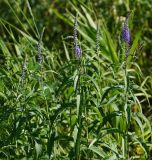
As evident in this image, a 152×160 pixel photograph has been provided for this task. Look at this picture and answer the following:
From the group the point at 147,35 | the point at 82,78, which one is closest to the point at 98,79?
the point at 82,78

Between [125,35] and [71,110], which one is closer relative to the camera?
[125,35]

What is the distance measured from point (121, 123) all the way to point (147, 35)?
96.4 inches

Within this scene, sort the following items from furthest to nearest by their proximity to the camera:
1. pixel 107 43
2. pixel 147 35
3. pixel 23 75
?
1. pixel 147 35
2. pixel 107 43
3. pixel 23 75

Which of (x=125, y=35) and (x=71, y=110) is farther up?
(x=125, y=35)

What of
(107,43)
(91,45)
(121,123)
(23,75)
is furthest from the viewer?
(91,45)

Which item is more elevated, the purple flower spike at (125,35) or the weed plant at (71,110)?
the purple flower spike at (125,35)

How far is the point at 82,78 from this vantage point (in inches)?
109

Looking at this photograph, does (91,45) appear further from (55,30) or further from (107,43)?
(55,30)

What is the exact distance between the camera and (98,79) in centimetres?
289

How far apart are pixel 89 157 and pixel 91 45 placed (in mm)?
1329

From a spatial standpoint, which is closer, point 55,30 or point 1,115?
point 1,115

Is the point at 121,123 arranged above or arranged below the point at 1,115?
below

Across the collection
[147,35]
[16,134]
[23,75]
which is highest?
[23,75]

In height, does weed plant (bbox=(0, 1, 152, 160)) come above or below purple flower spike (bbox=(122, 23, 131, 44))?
below
